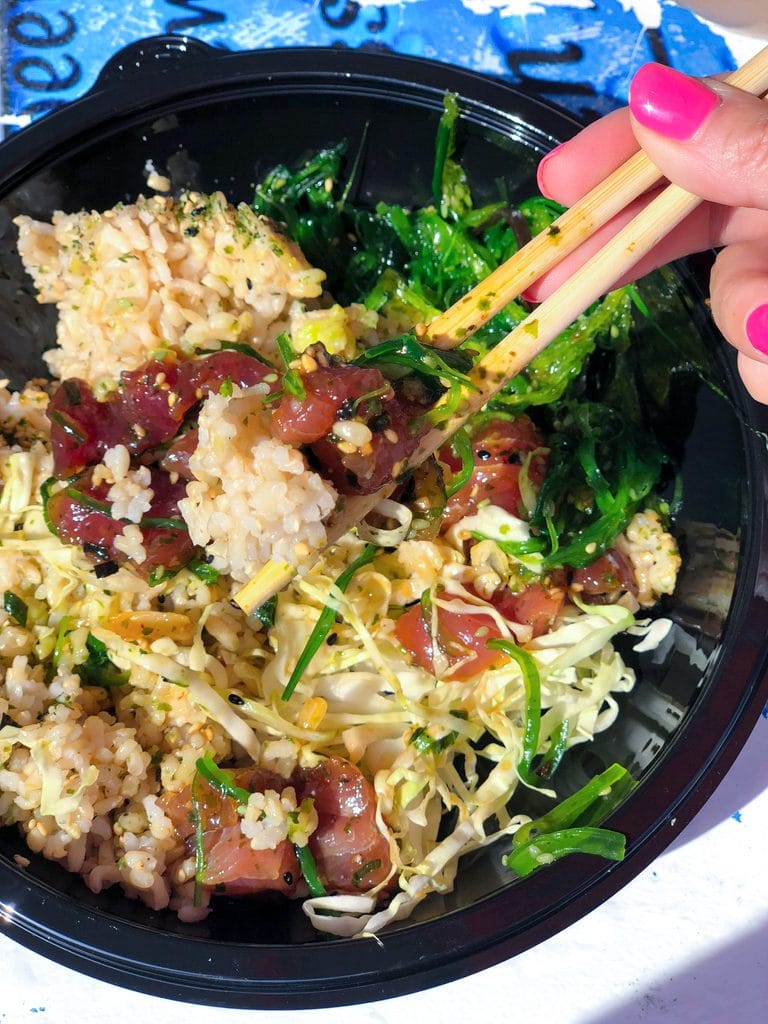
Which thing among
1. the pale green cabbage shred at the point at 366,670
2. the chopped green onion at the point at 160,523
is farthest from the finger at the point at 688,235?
the chopped green onion at the point at 160,523

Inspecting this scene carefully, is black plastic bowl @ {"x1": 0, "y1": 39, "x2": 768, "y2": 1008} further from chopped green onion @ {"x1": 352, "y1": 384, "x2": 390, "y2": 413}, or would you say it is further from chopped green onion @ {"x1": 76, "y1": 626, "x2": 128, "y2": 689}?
chopped green onion @ {"x1": 352, "y1": 384, "x2": 390, "y2": 413}

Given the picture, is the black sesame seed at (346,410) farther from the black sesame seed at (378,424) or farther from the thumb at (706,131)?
the thumb at (706,131)

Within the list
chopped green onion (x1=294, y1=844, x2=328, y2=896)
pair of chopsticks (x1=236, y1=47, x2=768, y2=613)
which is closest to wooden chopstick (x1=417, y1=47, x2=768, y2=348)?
pair of chopsticks (x1=236, y1=47, x2=768, y2=613)

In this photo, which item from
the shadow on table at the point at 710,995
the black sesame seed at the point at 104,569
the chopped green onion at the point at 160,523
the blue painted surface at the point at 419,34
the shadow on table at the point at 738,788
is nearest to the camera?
the chopped green onion at the point at 160,523

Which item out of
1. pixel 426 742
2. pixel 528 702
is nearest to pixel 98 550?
pixel 426 742

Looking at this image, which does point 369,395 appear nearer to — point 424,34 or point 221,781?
point 221,781

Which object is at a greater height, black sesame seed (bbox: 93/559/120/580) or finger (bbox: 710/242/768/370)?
finger (bbox: 710/242/768/370)
